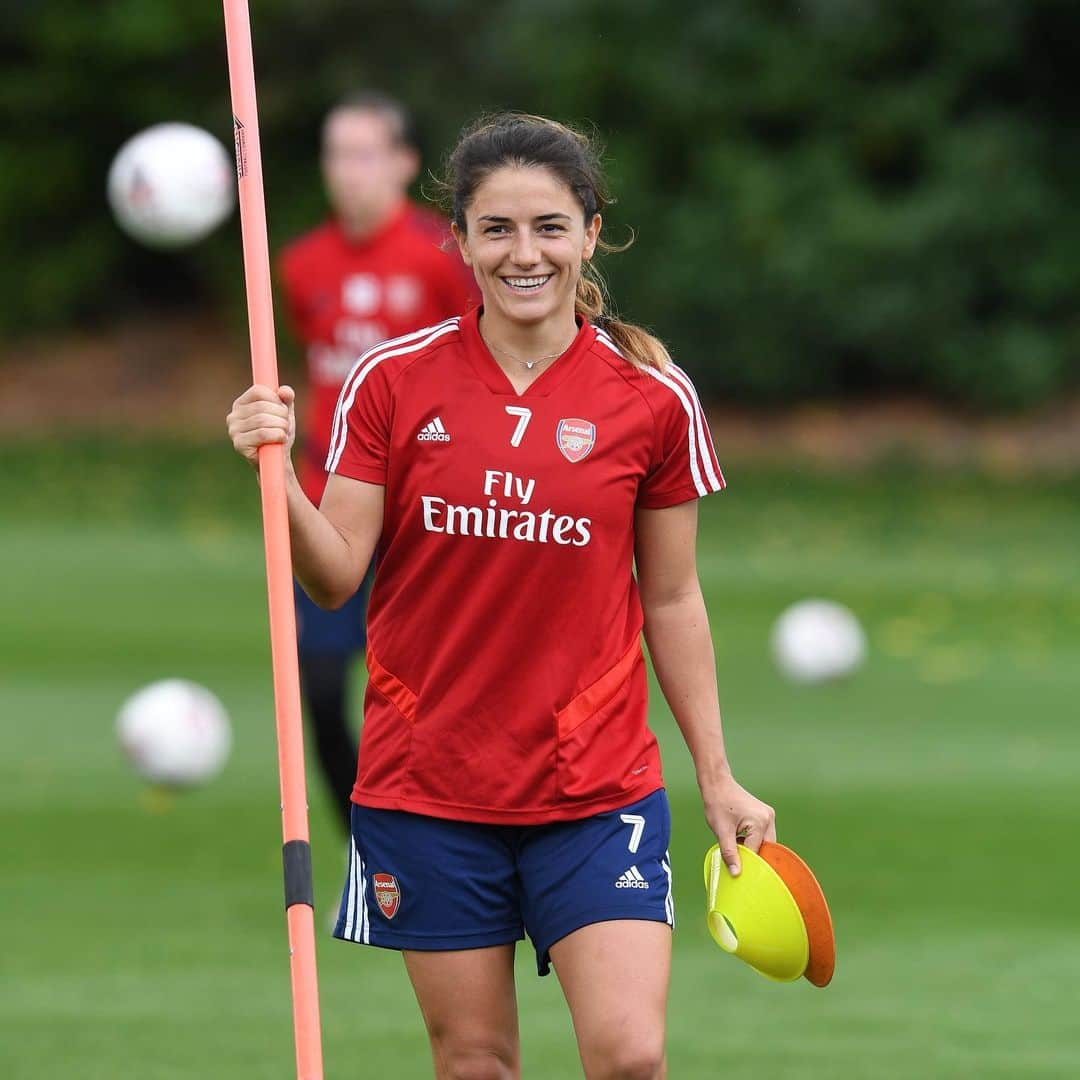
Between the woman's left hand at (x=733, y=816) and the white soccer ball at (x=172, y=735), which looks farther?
the white soccer ball at (x=172, y=735)

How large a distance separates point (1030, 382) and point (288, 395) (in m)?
23.5

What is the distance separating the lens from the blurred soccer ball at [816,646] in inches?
486

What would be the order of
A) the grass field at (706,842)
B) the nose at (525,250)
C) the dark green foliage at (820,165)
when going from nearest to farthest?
the nose at (525,250) < the grass field at (706,842) < the dark green foliage at (820,165)

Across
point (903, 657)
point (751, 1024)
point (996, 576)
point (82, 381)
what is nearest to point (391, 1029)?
point (751, 1024)

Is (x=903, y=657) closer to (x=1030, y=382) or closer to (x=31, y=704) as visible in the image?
(x=31, y=704)

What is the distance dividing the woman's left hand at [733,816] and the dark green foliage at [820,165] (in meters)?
22.5

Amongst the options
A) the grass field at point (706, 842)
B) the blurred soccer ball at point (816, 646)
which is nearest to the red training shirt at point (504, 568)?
the grass field at point (706, 842)

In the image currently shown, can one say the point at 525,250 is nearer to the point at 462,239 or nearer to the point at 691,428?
the point at 462,239

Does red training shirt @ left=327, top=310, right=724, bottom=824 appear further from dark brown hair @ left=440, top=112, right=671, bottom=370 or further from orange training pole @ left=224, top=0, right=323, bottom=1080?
orange training pole @ left=224, top=0, right=323, bottom=1080

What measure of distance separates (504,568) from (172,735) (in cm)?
523

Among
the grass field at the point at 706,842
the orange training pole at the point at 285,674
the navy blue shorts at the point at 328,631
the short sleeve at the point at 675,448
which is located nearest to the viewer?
the orange training pole at the point at 285,674

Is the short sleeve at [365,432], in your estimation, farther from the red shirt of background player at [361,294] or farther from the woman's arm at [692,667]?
the red shirt of background player at [361,294]

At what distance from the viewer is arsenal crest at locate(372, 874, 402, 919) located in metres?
4.39

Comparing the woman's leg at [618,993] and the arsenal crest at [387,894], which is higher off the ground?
the arsenal crest at [387,894]
